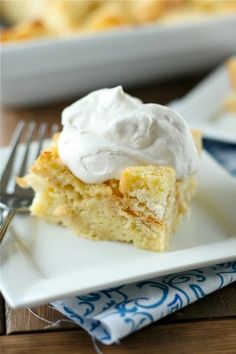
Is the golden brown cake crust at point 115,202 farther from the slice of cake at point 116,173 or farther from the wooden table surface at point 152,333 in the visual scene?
the wooden table surface at point 152,333

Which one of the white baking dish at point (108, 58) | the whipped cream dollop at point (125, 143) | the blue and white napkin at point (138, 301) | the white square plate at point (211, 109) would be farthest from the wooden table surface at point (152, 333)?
the white baking dish at point (108, 58)

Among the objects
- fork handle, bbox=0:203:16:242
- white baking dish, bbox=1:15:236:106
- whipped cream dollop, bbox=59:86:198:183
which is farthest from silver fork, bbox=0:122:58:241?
white baking dish, bbox=1:15:236:106

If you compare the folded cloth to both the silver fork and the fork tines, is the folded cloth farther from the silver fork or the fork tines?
the fork tines

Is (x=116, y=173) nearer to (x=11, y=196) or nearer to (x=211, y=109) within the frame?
(x=11, y=196)

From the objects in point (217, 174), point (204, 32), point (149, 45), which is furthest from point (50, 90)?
point (217, 174)

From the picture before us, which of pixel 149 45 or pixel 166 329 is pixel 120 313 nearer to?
pixel 166 329

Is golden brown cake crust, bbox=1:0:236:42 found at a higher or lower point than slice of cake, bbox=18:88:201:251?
higher
